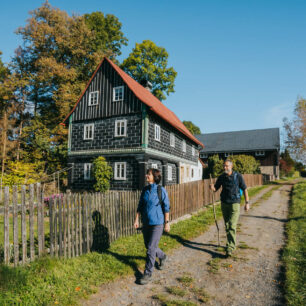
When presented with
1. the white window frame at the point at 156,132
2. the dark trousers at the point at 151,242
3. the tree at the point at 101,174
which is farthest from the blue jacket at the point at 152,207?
the white window frame at the point at 156,132

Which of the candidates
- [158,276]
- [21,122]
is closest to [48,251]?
[158,276]

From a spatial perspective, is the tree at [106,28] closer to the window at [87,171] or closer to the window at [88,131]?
the window at [88,131]

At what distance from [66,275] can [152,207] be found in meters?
1.92

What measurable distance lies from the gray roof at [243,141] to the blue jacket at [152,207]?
36.6 metres

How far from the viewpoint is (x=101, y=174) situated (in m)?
15.9

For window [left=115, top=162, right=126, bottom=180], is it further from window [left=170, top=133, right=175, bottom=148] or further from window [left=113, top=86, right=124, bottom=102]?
window [left=170, top=133, right=175, bottom=148]

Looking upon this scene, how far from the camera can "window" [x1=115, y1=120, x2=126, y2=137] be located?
1625 centimetres

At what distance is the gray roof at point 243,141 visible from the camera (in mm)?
37594

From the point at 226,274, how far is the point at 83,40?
25791 millimetres

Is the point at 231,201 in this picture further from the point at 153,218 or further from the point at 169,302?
the point at 169,302

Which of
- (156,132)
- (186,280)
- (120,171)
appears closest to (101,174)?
(120,171)

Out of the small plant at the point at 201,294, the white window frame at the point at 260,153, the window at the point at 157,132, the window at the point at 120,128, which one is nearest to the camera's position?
the small plant at the point at 201,294

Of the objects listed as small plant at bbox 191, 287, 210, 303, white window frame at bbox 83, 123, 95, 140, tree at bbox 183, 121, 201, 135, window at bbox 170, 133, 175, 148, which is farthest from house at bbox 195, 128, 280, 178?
small plant at bbox 191, 287, 210, 303

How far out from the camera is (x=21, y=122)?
23031 millimetres
